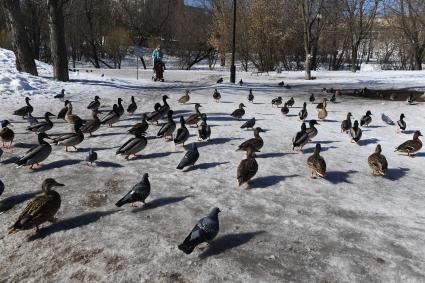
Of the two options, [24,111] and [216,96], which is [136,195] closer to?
[24,111]

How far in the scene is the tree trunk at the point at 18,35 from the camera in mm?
22344

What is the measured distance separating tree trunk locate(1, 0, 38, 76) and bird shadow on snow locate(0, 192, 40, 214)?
54.9 ft

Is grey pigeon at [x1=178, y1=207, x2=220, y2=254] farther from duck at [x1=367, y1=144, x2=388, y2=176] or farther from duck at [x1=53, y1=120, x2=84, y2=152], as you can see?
duck at [x1=53, y1=120, x2=84, y2=152]

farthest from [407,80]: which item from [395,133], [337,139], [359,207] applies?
[359,207]

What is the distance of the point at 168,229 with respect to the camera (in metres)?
7.49

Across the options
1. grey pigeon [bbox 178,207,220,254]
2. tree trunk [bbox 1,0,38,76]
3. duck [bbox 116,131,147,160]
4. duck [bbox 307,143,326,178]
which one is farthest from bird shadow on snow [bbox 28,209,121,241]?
tree trunk [bbox 1,0,38,76]

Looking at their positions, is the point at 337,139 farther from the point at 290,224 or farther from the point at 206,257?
the point at 206,257

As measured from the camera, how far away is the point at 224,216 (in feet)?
26.7

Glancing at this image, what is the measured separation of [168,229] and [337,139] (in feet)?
31.0

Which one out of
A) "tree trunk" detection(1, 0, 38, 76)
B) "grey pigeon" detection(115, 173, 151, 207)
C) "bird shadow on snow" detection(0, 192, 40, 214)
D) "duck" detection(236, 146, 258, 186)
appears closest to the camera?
"grey pigeon" detection(115, 173, 151, 207)

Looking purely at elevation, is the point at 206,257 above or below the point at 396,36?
below

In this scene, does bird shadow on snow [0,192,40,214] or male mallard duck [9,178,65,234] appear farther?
bird shadow on snow [0,192,40,214]

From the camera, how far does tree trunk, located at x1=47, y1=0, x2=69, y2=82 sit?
2284 centimetres

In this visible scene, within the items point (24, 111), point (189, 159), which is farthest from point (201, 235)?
point (24, 111)
